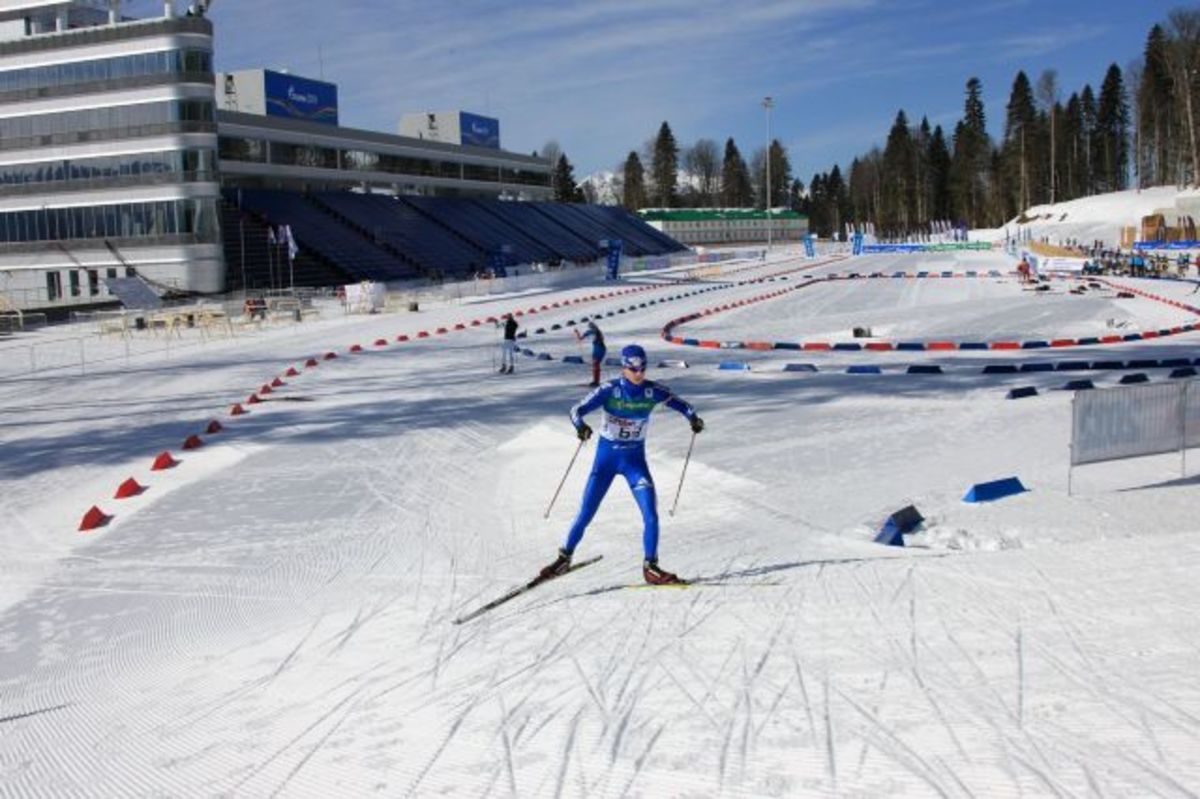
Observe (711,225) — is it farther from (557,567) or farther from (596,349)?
(557,567)

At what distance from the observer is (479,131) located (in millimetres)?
90750

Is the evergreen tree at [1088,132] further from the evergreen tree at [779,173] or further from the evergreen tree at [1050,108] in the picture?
the evergreen tree at [779,173]

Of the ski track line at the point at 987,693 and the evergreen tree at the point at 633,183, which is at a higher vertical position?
the evergreen tree at the point at 633,183

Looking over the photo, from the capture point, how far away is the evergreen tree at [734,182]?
552 ft

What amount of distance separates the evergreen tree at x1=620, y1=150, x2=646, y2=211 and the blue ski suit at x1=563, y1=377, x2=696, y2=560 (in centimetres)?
15523

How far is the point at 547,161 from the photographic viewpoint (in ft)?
320

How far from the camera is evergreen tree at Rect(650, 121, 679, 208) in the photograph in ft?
518

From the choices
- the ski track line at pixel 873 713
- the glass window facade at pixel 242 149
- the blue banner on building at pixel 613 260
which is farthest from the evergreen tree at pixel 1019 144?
the ski track line at pixel 873 713

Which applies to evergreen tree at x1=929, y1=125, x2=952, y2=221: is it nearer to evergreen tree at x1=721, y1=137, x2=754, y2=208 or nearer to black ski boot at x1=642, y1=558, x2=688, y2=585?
evergreen tree at x1=721, y1=137, x2=754, y2=208

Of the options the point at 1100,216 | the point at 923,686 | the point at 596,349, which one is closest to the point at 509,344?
the point at 596,349

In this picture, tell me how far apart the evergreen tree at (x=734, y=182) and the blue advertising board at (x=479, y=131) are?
8077 centimetres

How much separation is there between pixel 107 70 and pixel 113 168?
4.71m

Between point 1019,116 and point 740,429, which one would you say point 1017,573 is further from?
point 1019,116

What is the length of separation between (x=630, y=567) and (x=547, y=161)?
303 ft
